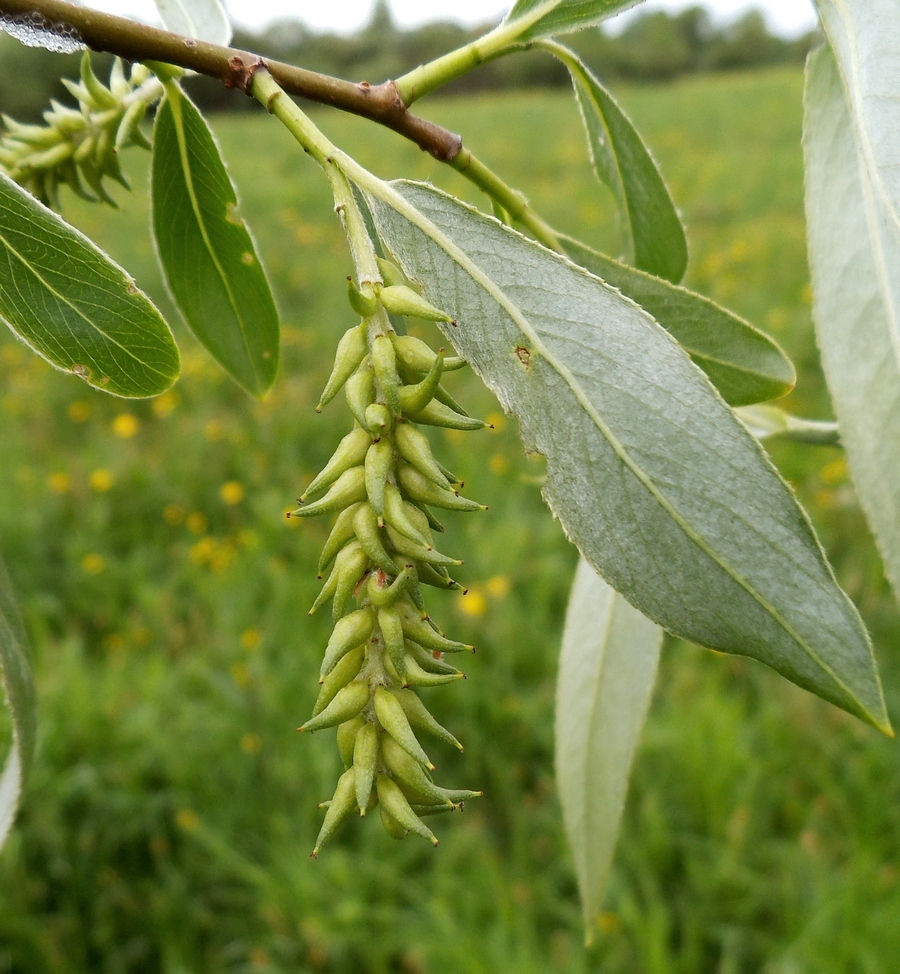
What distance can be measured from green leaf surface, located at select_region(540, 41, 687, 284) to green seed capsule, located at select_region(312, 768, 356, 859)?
0.58 metres

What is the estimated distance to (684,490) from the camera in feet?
1.73

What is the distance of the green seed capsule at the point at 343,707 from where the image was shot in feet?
1.80

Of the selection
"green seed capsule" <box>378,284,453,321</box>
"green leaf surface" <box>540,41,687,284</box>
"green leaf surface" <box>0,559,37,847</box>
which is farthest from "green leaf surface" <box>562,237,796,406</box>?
"green leaf surface" <box>0,559,37,847</box>

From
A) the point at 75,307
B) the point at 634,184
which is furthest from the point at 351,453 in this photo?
the point at 634,184

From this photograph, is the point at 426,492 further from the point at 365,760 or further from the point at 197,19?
the point at 197,19

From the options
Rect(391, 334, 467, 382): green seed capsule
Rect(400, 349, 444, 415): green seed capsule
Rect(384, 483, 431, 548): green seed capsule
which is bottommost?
Rect(384, 483, 431, 548): green seed capsule

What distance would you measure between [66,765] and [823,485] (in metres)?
2.84

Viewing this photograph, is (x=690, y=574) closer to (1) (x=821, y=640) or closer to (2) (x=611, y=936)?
(1) (x=821, y=640)

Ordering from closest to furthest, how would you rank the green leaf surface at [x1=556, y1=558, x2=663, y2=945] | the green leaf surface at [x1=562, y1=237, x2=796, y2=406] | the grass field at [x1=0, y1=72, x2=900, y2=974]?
the green leaf surface at [x1=562, y1=237, x2=796, y2=406]
the green leaf surface at [x1=556, y1=558, x2=663, y2=945]
the grass field at [x1=0, y1=72, x2=900, y2=974]

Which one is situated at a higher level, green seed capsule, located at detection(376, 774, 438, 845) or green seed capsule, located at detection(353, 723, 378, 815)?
green seed capsule, located at detection(353, 723, 378, 815)

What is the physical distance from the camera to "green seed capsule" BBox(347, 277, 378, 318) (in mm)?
532

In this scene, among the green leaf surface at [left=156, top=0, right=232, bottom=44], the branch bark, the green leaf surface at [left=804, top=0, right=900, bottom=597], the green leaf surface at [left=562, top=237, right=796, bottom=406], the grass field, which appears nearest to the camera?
the green leaf surface at [left=804, top=0, right=900, bottom=597]

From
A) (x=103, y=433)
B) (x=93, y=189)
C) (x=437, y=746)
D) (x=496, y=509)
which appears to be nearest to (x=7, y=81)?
(x=103, y=433)

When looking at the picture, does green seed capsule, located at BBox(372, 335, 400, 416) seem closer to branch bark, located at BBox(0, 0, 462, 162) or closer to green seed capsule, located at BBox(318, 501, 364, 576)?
green seed capsule, located at BBox(318, 501, 364, 576)
